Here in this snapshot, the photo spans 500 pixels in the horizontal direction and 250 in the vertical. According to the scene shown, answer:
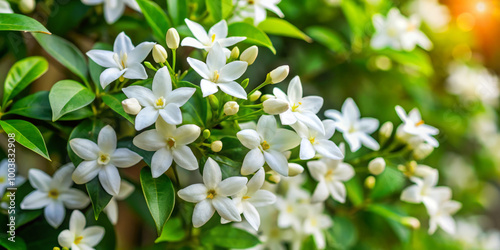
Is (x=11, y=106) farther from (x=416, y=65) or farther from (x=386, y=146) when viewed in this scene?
(x=416, y=65)

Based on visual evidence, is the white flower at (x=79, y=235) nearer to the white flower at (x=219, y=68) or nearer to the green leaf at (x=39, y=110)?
the green leaf at (x=39, y=110)

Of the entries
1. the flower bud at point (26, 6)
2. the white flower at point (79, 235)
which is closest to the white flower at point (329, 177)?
the white flower at point (79, 235)

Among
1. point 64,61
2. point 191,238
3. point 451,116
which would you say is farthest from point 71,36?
point 451,116

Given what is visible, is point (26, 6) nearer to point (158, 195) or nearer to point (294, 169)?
point (158, 195)

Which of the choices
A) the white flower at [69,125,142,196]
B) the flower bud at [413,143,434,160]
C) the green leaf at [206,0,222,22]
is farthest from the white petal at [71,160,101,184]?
the flower bud at [413,143,434,160]

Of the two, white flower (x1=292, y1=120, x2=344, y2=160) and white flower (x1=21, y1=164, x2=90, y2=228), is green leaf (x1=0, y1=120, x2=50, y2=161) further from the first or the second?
white flower (x1=292, y1=120, x2=344, y2=160)

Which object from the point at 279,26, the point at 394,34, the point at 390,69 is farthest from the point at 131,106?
the point at 390,69
